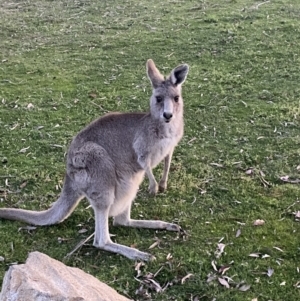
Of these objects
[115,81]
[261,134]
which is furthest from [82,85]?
[261,134]

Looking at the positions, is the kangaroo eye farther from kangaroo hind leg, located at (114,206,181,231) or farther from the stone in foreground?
the stone in foreground

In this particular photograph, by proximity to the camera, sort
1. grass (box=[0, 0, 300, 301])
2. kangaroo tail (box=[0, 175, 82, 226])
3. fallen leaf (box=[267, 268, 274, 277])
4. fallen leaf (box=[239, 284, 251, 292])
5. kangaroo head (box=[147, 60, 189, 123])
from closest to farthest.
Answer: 1. fallen leaf (box=[239, 284, 251, 292])
2. fallen leaf (box=[267, 268, 274, 277])
3. grass (box=[0, 0, 300, 301])
4. kangaroo tail (box=[0, 175, 82, 226])
5. kangaroo head (box=[147, 60, 189, 123])

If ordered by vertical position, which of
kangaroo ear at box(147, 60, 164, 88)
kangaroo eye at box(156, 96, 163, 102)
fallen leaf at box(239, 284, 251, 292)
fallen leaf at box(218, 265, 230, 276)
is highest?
kangaroo ear at box(147, 60, 164, 88)

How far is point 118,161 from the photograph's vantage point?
4.02m

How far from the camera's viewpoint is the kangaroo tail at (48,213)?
402 centimetres

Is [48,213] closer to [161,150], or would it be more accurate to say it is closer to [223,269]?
[161,150]

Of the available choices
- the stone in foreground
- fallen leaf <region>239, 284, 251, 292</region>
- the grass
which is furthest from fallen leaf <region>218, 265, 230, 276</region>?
the stone in foreground

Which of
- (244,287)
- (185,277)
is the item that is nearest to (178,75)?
(185,277)

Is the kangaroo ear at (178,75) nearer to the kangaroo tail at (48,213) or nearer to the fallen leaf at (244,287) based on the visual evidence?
the kangaroo tail at (48,213)

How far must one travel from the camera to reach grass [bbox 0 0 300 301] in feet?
12.3

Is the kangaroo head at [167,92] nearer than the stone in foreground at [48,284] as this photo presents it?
No

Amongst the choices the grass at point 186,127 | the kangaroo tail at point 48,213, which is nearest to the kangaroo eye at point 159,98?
the grass at point 186,127

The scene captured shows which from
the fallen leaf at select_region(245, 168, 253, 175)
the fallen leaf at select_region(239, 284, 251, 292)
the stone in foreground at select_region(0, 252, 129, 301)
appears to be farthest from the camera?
the fallen leaf at select_region(245, 168, 253, 175)

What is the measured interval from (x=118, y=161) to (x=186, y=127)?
1830 millimetres
